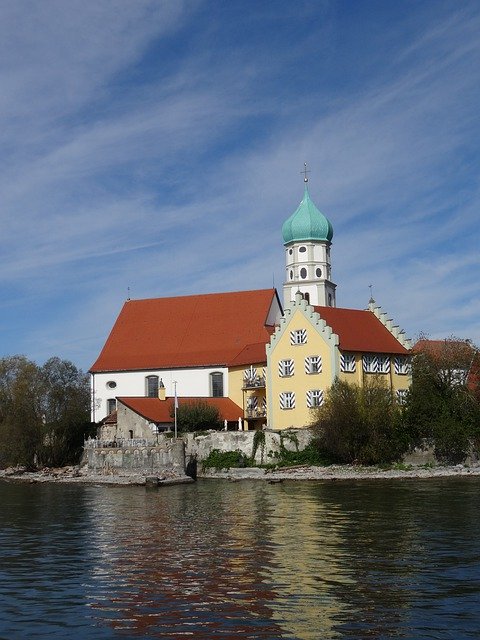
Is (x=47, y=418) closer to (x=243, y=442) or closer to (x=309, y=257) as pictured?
(x=243, y=442)

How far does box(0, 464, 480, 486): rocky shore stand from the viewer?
5375 centimetres

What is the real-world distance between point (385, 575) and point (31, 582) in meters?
8.74

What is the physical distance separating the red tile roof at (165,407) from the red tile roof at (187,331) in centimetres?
406

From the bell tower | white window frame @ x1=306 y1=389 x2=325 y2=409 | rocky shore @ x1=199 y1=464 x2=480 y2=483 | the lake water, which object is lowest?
the lake water

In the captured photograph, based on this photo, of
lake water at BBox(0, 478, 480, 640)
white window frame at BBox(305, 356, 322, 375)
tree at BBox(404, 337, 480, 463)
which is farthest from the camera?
white window frame at BBox(305, 356, 322, 375)

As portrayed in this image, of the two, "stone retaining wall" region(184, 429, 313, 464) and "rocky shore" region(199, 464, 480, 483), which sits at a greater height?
"stone retaining wall" region(184, 429, 313, 464)

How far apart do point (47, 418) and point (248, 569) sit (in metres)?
52.1

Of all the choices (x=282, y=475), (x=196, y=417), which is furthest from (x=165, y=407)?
(x=282, y=475)

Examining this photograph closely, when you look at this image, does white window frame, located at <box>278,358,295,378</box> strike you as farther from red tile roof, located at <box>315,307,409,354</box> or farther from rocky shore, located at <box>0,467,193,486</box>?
rocky shore, located at <box>0,467,193,486</box>

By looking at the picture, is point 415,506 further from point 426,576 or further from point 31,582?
point 31,582

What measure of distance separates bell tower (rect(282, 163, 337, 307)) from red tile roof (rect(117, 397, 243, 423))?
48.0 feet

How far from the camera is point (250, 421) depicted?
71.8 meters

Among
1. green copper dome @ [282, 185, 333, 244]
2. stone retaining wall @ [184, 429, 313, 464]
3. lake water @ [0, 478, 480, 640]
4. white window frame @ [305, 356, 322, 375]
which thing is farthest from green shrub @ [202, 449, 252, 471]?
green copper dome @ [282, 185, 333, 244]

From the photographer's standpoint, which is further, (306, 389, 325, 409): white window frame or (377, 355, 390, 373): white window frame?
(377, 355, 390, 373): white window frame
